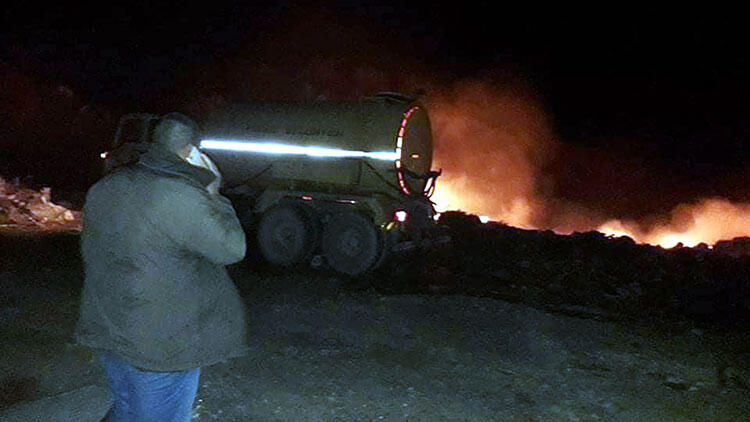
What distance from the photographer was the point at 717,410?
488cm

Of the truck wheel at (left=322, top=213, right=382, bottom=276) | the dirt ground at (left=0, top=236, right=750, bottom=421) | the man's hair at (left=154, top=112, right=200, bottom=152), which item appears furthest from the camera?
the truck wheel at (left=322, top=213, right=382, bottom=276)


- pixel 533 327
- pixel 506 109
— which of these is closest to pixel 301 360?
pixel 533 327

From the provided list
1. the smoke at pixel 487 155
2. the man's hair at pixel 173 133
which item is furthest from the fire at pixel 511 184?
the man's hair at pixel 173 133

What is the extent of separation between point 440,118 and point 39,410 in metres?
17.7

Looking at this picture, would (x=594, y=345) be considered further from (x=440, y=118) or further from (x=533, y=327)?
(x=440, y=118)

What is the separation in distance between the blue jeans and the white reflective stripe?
7.79 metres

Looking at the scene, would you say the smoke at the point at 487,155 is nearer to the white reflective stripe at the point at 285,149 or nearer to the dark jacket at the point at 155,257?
the white reflective stripe at the point at 285,149

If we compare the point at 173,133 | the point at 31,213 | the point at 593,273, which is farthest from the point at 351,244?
the point at 31,213

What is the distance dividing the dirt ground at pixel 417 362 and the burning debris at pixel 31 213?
18.4ft

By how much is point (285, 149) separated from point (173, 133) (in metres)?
8.42

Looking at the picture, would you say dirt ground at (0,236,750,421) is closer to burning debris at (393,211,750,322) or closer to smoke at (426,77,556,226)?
burning debris at (393,211,750,322)

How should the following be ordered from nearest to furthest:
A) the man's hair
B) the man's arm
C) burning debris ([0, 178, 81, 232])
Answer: the man's arm, the man's hair, burning debris ([0, 178, 81, 232])

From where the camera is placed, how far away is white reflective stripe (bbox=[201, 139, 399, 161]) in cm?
1011

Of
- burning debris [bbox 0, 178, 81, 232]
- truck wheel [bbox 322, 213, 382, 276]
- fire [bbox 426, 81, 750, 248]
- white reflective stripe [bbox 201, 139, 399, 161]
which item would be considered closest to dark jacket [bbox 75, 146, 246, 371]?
truck wheel [bbox 322, 213, 382, 276]
